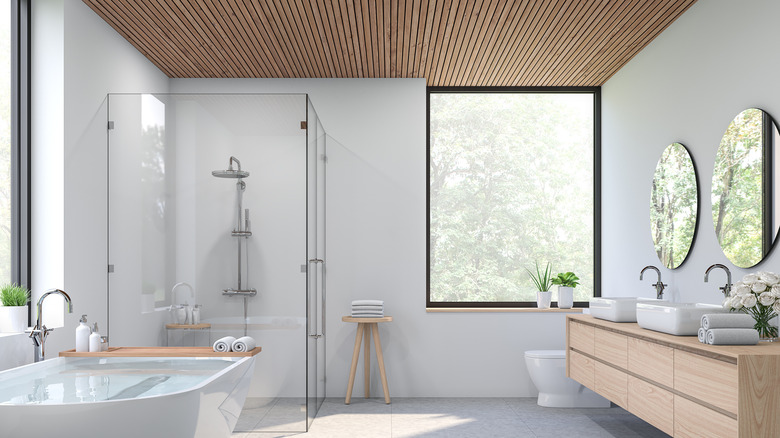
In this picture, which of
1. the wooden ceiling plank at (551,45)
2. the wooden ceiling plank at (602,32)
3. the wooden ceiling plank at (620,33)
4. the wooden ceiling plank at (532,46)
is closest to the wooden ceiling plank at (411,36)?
the wooden ceiling plank at (532,46)

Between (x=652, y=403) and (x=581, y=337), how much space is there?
1133mm

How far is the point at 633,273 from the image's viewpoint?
4.87 meters

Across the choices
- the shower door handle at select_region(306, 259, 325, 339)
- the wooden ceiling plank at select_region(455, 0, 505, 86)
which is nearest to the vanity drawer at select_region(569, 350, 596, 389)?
the shower door handle at select_region(306, 259, 325, 339)

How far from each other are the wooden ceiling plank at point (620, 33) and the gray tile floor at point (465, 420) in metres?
2.64

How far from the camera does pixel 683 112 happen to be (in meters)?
4.05

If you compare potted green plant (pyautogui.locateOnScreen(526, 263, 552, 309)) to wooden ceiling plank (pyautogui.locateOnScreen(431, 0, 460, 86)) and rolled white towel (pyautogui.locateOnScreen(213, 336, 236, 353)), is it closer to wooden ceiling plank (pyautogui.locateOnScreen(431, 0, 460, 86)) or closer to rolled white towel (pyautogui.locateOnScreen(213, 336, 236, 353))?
wooden ceiling plank (pyautogui.locateOnScreen(431, 0, 460, 86))

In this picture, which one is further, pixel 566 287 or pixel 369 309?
pixel 566 287

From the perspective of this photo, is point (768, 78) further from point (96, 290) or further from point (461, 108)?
point (96, 290)

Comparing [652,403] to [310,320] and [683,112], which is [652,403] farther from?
[310,320]

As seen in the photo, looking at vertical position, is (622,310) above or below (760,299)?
below

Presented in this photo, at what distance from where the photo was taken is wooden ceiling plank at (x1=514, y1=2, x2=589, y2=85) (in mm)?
3842

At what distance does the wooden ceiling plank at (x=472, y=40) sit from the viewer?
12.5 ft

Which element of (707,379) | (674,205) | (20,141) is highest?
(20,141)

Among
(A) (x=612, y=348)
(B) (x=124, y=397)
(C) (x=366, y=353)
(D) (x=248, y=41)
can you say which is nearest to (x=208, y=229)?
(B) (x=124, y=397)
